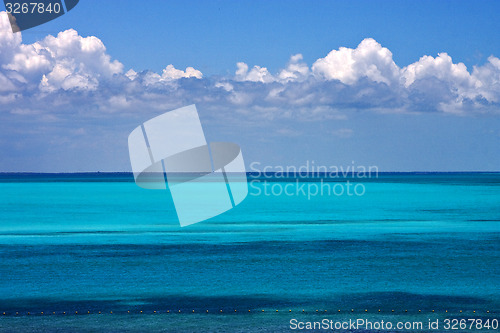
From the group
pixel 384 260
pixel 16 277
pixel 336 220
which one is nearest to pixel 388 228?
pixel 336 220

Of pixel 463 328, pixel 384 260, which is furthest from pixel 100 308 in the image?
pixel 384 260

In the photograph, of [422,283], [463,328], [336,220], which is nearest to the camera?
[463,328]

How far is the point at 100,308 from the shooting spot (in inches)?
568

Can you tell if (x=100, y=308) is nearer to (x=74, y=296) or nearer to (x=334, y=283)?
(x=74, y=296)

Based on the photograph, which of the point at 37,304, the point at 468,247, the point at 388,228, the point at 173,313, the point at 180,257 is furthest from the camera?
the point at 388,228

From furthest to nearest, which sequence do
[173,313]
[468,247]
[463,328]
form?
[468,247], [173,313], [463,328]

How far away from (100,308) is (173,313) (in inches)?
66.9

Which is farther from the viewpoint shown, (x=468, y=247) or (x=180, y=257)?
(x=468, y=247)

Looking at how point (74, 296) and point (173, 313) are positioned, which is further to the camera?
point (74, 296)

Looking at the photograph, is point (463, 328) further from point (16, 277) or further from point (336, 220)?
point (336, 220)

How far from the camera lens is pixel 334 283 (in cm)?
1753

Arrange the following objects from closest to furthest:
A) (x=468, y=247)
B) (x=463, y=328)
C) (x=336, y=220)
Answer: (x=463, y=328), (x=468, y=247), (x=336, y=220)

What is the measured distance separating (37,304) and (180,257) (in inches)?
300

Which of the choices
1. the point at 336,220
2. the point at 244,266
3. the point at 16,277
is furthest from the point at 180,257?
the point at 336,220
